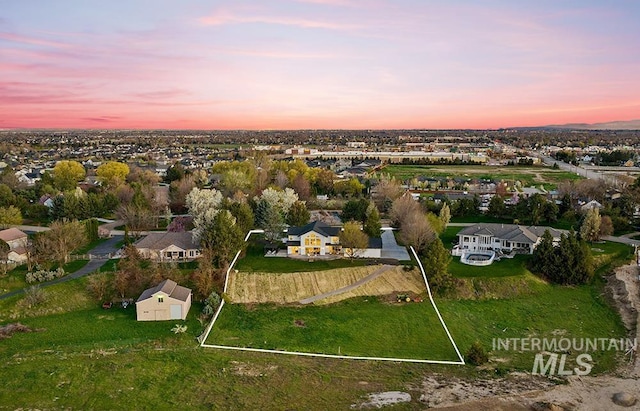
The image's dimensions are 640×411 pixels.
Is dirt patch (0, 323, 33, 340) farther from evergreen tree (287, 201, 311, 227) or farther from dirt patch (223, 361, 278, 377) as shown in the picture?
evergreen tree (287, 201, 311, 227)

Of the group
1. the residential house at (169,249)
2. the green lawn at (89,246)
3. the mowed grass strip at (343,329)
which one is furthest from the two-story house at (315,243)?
the green lawn at (89,246)

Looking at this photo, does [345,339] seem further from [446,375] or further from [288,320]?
[446,375]

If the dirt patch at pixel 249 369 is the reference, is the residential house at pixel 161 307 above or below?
above

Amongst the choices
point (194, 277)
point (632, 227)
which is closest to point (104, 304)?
point (194, 277)

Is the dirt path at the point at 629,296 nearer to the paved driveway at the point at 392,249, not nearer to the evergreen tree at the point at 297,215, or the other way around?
the paved driveway at the point at 392,249

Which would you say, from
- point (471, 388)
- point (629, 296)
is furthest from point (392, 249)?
point (471, 388)

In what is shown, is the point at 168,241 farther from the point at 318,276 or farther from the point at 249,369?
the point at 249,369
